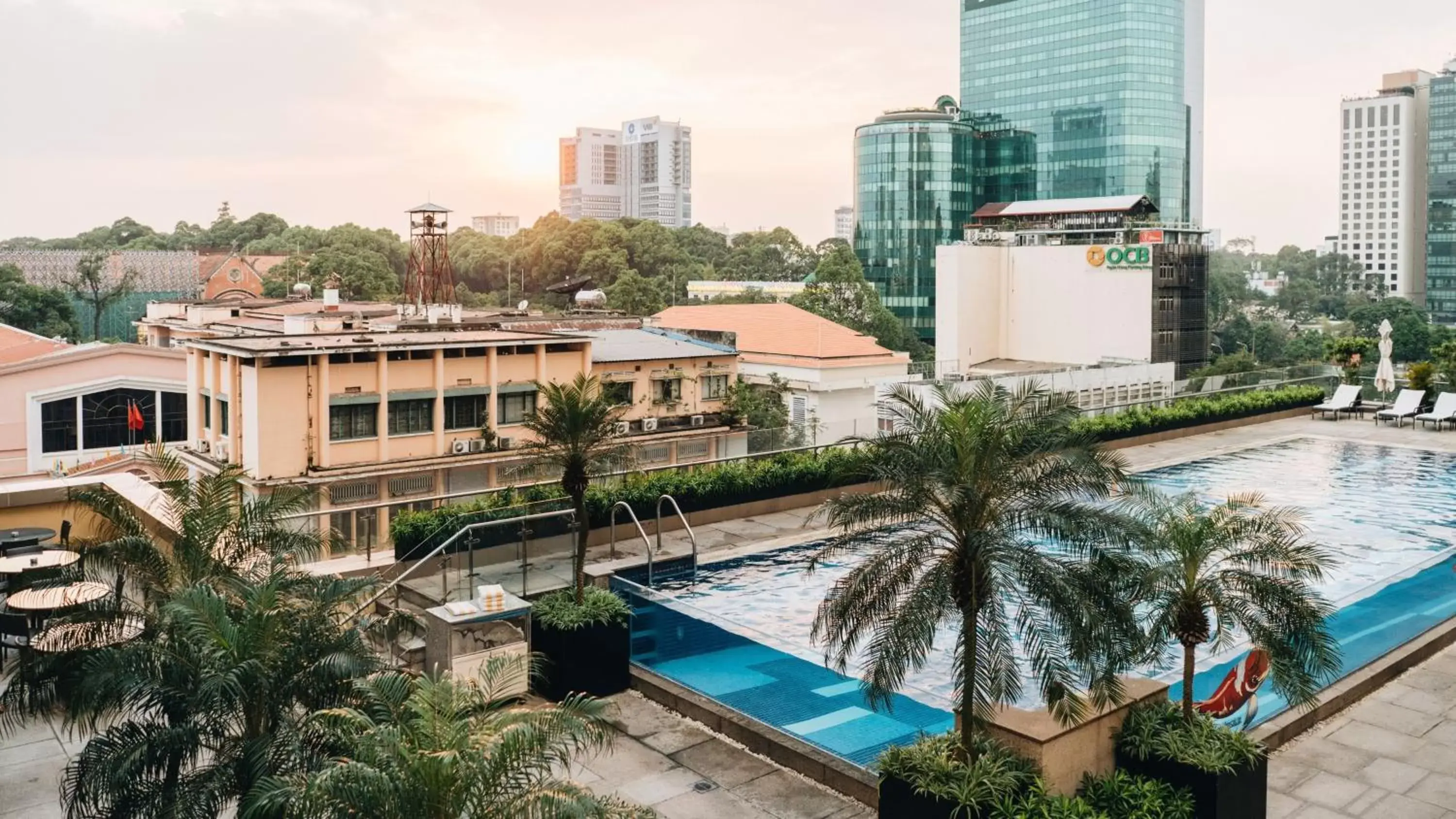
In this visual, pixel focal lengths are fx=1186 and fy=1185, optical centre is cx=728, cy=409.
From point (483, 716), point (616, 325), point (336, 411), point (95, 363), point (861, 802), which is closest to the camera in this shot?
point (483, 716)

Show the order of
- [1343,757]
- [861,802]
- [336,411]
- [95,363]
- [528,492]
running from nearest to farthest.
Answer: [861,802], [1343,757], [528,492], [336,411], [95,363]

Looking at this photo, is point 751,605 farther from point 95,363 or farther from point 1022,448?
point 95,363

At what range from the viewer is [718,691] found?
1254 cm

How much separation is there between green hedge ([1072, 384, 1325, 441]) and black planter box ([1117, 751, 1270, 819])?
16.3 metres

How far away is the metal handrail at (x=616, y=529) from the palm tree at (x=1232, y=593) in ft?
24.0

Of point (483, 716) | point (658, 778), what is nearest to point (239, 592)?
point (483, 716)

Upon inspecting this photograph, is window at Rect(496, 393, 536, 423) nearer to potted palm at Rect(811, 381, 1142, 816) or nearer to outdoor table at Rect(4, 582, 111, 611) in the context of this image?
outdoor table at Rect(4, 582, 111, 611)

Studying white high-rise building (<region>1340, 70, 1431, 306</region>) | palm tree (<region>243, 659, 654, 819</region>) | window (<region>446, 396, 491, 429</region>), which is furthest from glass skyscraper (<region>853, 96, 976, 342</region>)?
palm tree (<region>243, 659, 654, 819</region>)

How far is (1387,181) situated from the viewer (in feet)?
521

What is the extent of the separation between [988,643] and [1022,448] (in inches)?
60.2

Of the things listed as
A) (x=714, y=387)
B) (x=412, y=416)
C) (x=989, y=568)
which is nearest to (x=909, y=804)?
(x=989, y=568)

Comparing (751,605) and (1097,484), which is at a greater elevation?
(1097,484)

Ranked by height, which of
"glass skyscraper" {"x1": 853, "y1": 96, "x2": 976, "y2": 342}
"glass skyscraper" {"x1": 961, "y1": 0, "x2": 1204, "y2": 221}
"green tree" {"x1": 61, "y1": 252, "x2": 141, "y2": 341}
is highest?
"glass skyscraper" {"x1": 961, "y1": 0, "x2": 1204, "y2": 221}

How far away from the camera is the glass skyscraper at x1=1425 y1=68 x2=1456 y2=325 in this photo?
132250mm
